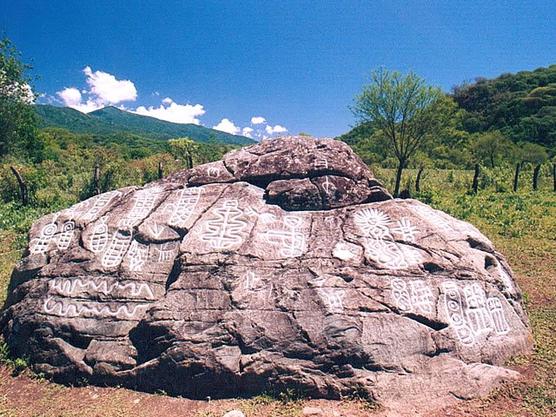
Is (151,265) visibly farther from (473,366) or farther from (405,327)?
(473,366)

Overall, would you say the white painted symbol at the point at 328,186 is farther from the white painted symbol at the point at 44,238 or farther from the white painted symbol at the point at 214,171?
the white painted symbol at the point at 44,238

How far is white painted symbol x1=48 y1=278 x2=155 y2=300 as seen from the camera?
832 cm

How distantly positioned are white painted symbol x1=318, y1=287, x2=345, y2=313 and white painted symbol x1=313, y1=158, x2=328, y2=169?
3.22 meters

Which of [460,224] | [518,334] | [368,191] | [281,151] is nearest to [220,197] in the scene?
Answer: [281,151]

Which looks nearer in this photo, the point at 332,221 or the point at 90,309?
the point at 90,309

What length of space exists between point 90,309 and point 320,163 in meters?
6.08

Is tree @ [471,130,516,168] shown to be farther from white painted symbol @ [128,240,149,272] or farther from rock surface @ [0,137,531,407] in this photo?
white painted symbol @ [128,240,149,272]

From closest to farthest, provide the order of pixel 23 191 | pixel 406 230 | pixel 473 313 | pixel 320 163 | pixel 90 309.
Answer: pixel 473 313
pixel 90 309
pixel 406 230
pixel 320 163
pixel 23 191

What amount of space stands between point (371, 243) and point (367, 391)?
298cm

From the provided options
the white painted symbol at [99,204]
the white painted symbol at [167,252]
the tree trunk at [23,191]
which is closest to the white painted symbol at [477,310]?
the white painted symbol at [167,252]

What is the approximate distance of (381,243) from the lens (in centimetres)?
840

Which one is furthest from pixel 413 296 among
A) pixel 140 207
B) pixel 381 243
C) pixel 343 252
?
pixel 140 207

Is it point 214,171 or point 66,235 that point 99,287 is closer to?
point 66,235

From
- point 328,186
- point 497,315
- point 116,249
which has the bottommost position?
point 497,315
